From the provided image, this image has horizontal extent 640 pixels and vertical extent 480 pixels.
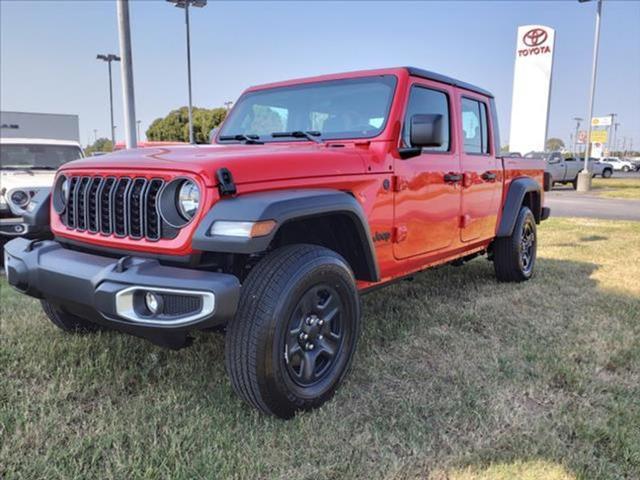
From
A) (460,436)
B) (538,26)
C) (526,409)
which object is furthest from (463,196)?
(538,26)

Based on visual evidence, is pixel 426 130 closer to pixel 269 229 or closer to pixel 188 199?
pixel 269 229

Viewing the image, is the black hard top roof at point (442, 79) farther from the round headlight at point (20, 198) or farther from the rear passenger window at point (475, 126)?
the round headlight at point (20, 198)

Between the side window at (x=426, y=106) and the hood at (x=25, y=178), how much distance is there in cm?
474

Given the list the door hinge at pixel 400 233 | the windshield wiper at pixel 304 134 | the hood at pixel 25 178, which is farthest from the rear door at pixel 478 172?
the hood at pixel 25 178

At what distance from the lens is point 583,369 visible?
10.5 ft

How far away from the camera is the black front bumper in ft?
7.22

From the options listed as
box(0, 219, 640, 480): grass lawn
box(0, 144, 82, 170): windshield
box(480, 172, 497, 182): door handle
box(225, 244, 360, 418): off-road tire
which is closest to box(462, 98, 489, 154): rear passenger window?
box(480, 172, 497, 182): door handle

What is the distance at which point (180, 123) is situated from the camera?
42.8 meters

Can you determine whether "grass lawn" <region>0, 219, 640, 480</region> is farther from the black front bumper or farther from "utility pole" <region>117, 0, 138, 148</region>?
"utility pole" <region>117, 0, 138, 148</region>

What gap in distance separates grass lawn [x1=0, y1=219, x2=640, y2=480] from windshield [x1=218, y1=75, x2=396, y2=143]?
1.49 metres

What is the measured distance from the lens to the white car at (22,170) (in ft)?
19.3

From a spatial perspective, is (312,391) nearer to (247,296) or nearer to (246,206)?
(247,296)

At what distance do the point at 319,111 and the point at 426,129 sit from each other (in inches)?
34.3

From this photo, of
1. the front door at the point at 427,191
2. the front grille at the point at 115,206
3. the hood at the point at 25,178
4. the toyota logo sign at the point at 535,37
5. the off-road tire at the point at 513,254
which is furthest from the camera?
the toyota logo sign at the point at 535,37
